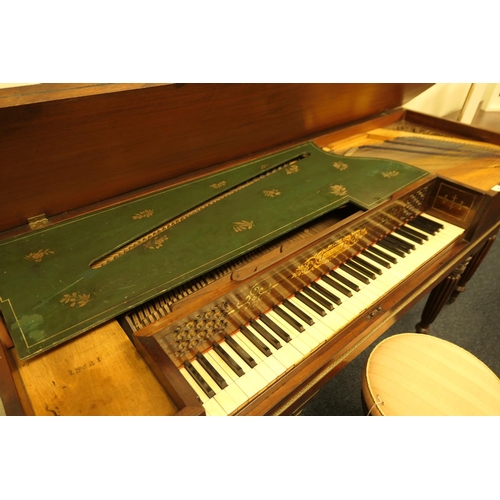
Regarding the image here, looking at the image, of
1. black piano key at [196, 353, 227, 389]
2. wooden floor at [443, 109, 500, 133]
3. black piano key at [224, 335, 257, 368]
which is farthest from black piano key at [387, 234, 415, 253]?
wooden floor at [443, 109, 500, 133]

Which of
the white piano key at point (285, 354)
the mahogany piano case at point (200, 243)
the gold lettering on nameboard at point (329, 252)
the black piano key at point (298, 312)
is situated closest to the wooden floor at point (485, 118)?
the mahogany piano case at point (200, 243)

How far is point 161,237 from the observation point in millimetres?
1686

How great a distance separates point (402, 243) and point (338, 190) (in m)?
0.57

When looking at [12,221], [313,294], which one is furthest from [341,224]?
[12,221]

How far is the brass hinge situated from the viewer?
5.41ft

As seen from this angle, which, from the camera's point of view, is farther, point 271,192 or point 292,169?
point 292,169

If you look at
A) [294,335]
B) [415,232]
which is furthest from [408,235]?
[294,335]

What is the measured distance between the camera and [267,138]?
7.72 feet

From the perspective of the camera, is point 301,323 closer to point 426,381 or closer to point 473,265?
point 426,381

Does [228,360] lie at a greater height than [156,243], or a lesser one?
lesser

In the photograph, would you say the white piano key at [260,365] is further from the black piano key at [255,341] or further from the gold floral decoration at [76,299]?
the gold floral decoration at [76,299]

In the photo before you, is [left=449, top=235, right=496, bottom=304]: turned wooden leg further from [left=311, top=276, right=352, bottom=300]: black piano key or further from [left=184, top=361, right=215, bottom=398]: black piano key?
[left=184, top=361, right=215, bottom=398]: black piano key

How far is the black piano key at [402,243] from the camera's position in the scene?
214 centimetres

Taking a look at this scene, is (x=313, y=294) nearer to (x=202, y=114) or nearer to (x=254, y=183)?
(x=254, y=183)
